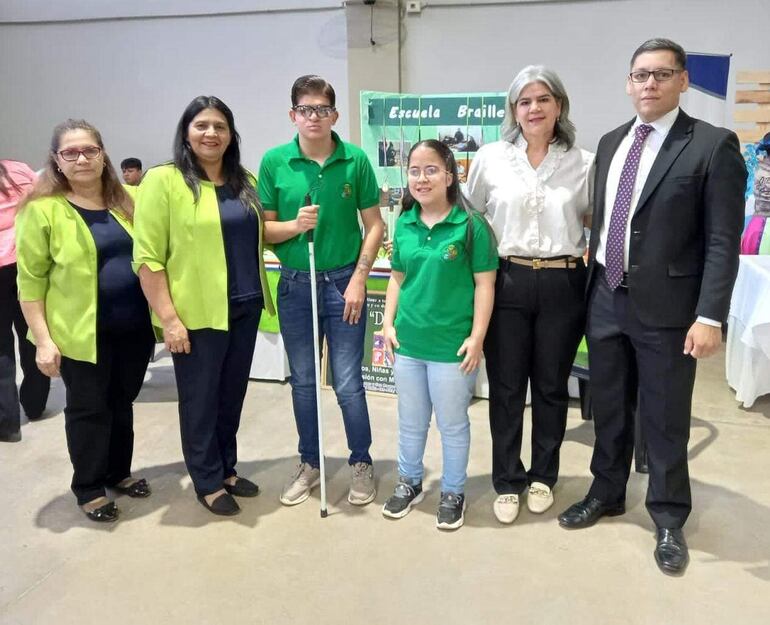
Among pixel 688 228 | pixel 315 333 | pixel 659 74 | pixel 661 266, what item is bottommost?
pixel 315 333

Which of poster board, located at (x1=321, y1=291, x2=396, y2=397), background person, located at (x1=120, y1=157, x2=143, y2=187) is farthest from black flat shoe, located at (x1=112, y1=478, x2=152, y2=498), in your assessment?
background person, located at (x1=120, y1=157, x2=143, y2=187)

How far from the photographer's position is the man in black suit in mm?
1937

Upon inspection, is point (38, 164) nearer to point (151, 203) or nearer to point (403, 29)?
point (403, 29)

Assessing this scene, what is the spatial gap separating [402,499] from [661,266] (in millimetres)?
1283

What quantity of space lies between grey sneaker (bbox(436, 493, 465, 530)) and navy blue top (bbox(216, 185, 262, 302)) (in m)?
1.05

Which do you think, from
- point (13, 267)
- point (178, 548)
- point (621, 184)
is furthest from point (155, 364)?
point (621, 184)

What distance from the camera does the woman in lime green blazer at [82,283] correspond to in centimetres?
223

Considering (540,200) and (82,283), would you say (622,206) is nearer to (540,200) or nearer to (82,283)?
(540,200)

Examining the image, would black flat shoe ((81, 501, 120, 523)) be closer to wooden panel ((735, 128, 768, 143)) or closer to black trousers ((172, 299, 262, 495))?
black trousers ((172, 299, 262, 495))

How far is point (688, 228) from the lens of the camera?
1981 millimetres

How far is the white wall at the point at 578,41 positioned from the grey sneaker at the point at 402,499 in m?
4.58

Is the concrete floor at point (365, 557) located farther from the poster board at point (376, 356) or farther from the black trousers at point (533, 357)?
the poster board at point (376, 356)

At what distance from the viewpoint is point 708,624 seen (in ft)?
6.25

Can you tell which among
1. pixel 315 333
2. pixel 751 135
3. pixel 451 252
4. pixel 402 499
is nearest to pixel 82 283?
pixel 315 333
